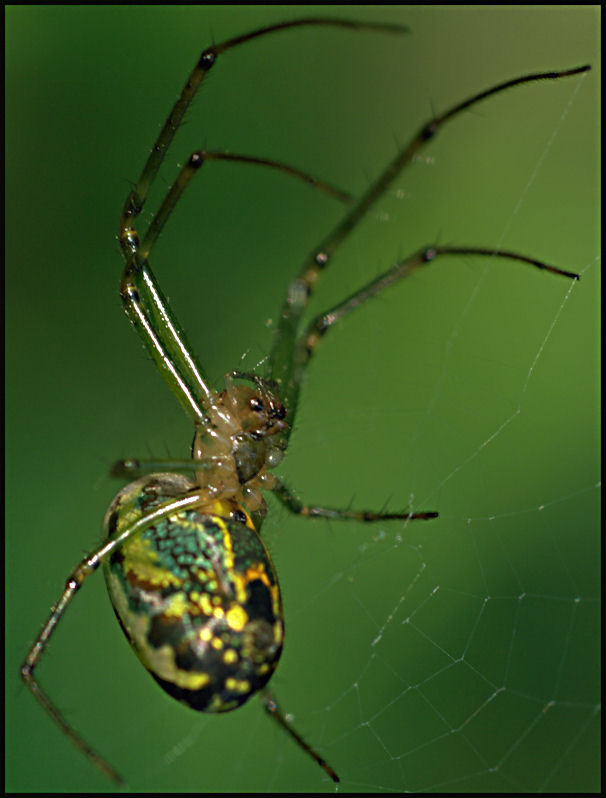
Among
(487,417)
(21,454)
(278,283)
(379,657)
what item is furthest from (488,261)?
(21,454)

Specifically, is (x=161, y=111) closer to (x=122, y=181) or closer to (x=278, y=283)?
(x=122, y=181)

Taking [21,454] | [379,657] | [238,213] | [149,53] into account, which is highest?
[149,53]

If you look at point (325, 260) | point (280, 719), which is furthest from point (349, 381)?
point (280, 719)

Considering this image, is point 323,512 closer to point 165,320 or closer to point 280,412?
point 280,412

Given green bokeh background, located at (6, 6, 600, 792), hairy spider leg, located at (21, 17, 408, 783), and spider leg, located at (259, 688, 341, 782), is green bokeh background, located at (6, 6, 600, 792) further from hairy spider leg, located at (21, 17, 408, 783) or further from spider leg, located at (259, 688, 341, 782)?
spider leg, located at (259, 688, 341, 782)

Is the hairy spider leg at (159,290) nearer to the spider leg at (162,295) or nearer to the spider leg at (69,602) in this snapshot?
the spider leg at (162,295)

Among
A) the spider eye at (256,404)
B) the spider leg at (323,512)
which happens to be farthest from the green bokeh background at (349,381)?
the spider eye at (256,404)
